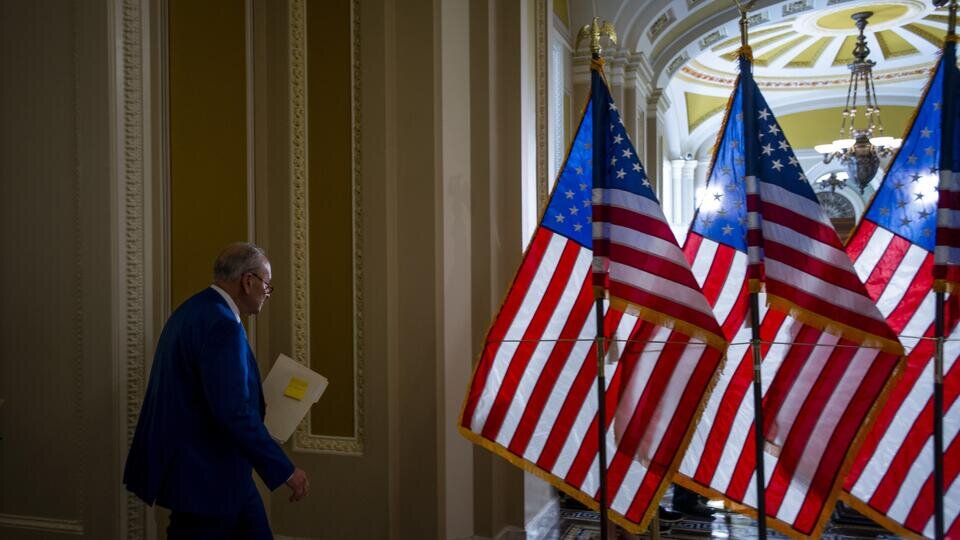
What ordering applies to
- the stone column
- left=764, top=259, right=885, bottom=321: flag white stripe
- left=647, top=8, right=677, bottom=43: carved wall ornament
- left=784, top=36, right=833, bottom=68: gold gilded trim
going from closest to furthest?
left=764, top=259, right=885, bottom=321: flag white stripe → left=647, top=8, right=677, bottom=43: carved wall ornament → left=784, top=36, right=833, bottom=68: gold gilded trim → the stone column

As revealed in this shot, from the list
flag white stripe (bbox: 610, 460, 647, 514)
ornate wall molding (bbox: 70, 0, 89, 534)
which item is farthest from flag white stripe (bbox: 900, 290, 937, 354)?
ornate wall molding (bbox: 70, 0, 89, 534)

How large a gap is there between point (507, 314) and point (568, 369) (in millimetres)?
363

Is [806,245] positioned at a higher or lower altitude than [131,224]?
lower

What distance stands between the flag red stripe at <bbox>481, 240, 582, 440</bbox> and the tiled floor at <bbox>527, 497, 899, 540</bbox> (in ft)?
7.18

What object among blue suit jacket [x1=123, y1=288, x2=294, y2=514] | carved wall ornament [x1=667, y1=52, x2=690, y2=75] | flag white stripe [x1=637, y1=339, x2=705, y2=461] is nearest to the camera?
blue suit jacket [x1=123, y1=288, x2=294, y2=514]

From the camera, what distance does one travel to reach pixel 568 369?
11.5 feet

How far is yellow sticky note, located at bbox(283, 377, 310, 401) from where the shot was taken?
3459mm

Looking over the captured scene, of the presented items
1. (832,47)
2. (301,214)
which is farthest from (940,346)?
(832,47)

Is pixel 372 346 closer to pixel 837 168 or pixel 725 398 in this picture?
pixel 725 398

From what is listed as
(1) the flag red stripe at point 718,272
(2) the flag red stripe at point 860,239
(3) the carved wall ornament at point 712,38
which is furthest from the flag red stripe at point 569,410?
(3) the carved wall ornament at point 712,38

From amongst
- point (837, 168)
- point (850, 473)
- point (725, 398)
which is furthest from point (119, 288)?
point (837, 168)

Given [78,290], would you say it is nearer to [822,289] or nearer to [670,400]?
[670,400]

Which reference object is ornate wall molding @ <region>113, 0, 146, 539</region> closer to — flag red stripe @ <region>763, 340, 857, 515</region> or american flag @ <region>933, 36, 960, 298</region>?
flag red stripe @ <region>763, 340, 857, 515</region>

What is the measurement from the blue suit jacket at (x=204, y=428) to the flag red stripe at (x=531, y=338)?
1.01 m
